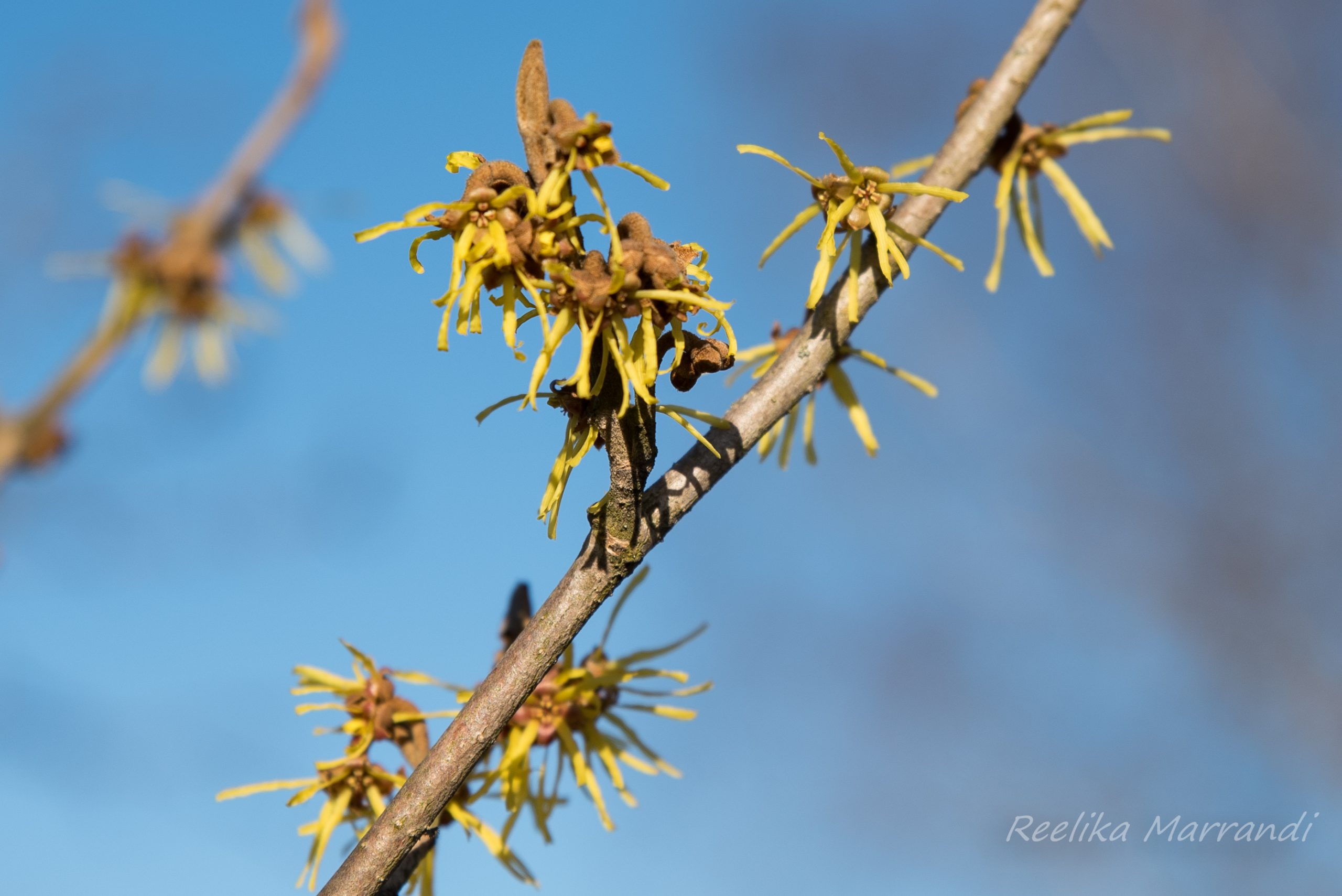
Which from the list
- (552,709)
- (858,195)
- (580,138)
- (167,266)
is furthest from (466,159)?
(167,266)

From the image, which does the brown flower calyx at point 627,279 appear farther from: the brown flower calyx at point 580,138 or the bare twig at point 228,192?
the bare twig at point 228,192

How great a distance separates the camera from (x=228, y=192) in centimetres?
182

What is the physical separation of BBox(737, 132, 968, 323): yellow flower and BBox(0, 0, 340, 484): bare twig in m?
1.01

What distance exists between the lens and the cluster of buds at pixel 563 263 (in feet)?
2.88

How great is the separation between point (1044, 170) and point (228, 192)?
4.59ft

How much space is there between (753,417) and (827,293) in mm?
197

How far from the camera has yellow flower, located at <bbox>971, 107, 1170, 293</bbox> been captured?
4.56ft

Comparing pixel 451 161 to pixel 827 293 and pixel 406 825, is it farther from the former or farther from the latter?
pixel 406 825

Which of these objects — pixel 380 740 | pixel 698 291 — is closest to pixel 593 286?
pixel 698 291

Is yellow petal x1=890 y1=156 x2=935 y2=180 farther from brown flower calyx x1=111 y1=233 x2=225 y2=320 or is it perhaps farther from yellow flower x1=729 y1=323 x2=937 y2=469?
brown flower calyx x1=111 y1=233 x2=225 y2=320

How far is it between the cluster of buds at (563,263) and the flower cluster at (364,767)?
21.6 inches

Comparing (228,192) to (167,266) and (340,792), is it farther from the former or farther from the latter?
(340,792)

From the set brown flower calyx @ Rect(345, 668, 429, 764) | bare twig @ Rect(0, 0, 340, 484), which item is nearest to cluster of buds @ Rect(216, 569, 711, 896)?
brown flower calyx @ Rect(345, 668, 429, 764)

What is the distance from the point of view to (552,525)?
37.4 inches
